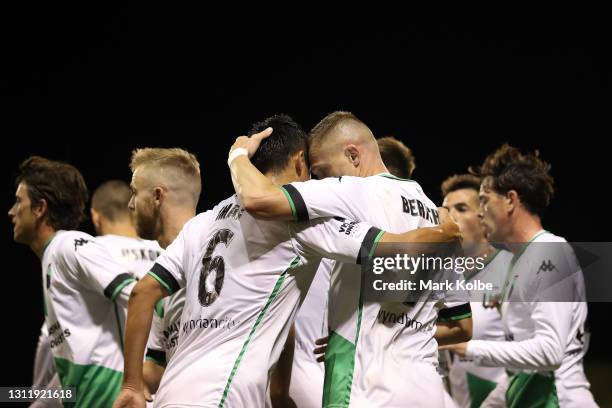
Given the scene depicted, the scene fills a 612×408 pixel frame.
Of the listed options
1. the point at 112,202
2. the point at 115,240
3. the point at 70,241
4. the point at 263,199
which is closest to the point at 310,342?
the point at 263,199

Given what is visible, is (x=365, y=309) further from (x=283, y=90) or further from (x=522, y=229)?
(x=283, y=90)

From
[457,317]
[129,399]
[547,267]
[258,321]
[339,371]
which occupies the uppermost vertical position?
[547,267]

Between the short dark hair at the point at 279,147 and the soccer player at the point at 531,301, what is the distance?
1623mm

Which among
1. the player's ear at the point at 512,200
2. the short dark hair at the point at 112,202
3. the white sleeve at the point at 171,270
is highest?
the short dark hair at the point at 112,202

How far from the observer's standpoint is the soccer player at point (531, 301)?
400 centimetres

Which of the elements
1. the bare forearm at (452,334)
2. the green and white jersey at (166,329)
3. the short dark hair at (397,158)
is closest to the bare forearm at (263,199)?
the green and white jersey at (166,329)

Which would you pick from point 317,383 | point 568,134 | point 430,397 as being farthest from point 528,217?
point 568,134

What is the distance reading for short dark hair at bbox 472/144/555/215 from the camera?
15.0 ft

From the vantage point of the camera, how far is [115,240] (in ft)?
18.1

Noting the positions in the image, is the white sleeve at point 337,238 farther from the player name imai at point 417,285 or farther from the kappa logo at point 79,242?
the kappa logo at point 79,242

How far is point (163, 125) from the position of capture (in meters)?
8.44

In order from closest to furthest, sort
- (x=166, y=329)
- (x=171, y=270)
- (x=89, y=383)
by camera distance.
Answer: (x=171, y=270)
(x=166, y=329)
(x=89, y=383)

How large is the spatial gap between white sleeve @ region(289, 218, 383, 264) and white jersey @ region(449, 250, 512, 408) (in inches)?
96.1

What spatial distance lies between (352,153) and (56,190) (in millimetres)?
2125
